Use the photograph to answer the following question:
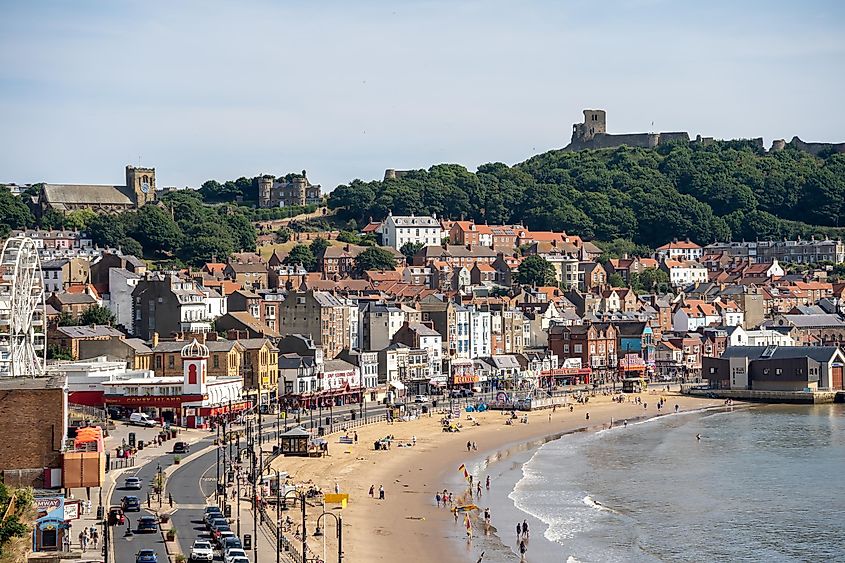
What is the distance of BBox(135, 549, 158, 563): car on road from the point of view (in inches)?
1182

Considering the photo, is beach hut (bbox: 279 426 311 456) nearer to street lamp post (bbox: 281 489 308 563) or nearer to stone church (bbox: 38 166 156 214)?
street lamp post (bbox: 281 489 308 563)

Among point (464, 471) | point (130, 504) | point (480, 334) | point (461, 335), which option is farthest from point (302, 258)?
point (130, 504)

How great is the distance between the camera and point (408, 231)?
413ft

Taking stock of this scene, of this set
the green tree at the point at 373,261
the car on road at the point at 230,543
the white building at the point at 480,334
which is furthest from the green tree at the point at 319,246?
the car on road at the point at 230,543

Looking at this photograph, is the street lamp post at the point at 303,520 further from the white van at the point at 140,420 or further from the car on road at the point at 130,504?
the white van at the point at 140,420

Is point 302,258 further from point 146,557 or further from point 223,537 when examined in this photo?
point 146,557

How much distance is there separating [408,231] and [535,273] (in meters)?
18.4

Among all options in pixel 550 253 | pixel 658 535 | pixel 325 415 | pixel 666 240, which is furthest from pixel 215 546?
pixel 666 240

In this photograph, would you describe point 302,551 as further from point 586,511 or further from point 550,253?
point 550,253

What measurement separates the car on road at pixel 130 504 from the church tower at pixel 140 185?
98.6 m

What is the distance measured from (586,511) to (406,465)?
1046 cm

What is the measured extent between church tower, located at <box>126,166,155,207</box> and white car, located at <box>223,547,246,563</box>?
346ft

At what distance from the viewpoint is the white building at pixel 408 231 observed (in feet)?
411

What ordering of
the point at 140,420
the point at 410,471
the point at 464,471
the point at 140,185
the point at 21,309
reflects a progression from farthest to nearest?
the point at 140,185, the point at 140,420, the point at 410,471, the point at 464,471, the point at 21,309
